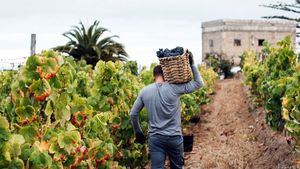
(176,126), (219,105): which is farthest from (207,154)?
(219,105)

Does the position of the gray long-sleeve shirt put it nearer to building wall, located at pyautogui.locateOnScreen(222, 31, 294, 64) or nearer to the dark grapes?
the dark grapes

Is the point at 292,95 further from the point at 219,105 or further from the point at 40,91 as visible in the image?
the point at 219,105

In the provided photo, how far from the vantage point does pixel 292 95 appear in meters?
7.80

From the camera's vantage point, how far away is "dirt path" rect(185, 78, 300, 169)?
1020cm

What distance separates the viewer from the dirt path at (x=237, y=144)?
401 inches

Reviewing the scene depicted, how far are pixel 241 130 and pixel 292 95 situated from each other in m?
7.71

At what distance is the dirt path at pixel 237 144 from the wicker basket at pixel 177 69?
292 cm

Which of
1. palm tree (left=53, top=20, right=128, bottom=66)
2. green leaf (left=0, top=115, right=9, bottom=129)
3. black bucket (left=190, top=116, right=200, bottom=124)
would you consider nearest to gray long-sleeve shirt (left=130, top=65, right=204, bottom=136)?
green leaf (left=0, top=115, right=9, bottom=129)

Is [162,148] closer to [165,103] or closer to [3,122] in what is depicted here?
[165,103]

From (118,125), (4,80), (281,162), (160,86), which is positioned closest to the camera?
(160,86)

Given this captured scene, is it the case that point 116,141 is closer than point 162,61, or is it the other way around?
point 162,61

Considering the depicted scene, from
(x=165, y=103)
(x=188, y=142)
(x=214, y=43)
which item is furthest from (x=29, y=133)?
(x=214, y=43)

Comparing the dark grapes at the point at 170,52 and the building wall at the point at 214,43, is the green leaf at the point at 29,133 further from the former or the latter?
the building wall at the point at 214,43

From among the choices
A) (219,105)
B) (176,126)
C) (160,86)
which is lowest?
(219,105)
